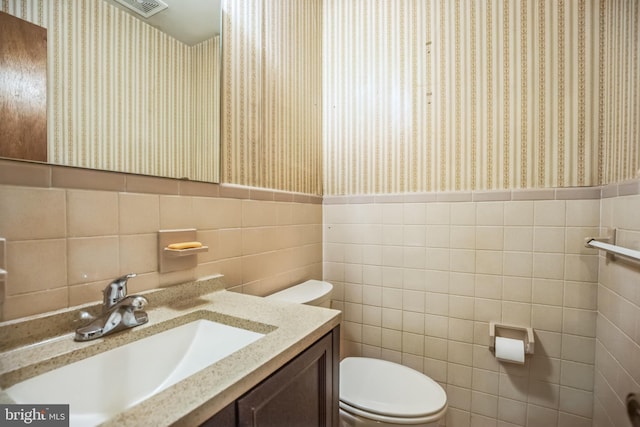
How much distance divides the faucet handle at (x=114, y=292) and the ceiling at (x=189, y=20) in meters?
0.76

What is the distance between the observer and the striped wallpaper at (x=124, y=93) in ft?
2.13

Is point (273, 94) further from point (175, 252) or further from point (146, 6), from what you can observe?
point (175, 252)

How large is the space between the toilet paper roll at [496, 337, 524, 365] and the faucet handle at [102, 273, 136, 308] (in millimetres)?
1433

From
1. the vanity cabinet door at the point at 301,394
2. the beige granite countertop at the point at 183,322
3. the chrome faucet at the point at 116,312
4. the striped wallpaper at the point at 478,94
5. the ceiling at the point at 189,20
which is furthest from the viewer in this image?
the striped wallpaper at the point at 478,94

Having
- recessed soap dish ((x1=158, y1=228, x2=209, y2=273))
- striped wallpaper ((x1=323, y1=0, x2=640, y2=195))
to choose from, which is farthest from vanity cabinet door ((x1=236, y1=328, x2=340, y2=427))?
striped wallpaper ((x1=323, y1=0, x2=640, y2=195))

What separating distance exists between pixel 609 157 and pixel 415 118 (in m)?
0.79

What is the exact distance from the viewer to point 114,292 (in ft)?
2.16

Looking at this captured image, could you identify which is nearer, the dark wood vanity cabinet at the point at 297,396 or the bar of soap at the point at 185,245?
the dark wood vanity cabinet at the point at 297,396

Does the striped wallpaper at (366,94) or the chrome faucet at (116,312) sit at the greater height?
the striped wallpaper at (366,94)

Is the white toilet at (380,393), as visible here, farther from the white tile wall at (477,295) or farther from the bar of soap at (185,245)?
the bar of soap at (185,245)

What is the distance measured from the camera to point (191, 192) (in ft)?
2.99

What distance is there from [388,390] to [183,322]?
2.91 ft

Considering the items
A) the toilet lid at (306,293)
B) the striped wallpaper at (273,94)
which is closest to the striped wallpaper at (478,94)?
the striped wallpaper at (273,94)

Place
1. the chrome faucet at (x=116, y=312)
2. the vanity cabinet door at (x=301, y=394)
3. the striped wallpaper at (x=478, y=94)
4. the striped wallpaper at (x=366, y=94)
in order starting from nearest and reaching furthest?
1. the vanity cabinet door at (x=301, y=394)
2. the chrome faucet at (x=116, y=312)
3. the striped wallpaper at (x=366, y=94)
4. the striped wallpaper at (x=478, y=94)
